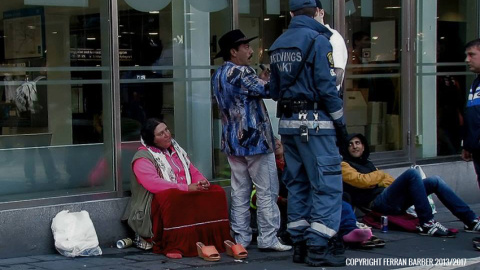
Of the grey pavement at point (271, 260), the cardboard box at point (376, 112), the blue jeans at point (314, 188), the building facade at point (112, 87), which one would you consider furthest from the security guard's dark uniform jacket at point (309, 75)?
the cardboard box at point (376, 112)

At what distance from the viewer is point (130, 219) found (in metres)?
7.60

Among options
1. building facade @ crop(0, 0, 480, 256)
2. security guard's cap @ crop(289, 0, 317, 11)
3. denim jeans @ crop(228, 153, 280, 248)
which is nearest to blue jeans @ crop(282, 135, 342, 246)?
denim jeans @ crop(228, 153, 280, 248)

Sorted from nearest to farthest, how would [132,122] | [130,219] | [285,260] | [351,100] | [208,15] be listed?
[285,260]
[130,219]
[132,122]
[208,15]
[351,100]

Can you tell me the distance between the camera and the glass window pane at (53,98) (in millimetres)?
7453

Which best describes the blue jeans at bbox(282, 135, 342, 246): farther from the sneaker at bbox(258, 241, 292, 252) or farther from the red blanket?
the red blanket

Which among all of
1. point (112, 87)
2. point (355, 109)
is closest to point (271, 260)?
point (112, 87)

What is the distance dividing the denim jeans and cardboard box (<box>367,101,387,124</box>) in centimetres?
291

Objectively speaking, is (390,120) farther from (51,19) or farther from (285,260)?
(51,19)

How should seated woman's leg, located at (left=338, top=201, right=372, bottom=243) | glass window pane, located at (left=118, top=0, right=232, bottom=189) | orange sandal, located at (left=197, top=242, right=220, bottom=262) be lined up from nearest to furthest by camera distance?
orange sandal, located at (left=197, top=242, right=220, bottom=262), seated woman's leg, located at (left=338, top=201, right=372, bottom=243), glass window pane, located at (left=118, top=0, right=232, bottom=189)

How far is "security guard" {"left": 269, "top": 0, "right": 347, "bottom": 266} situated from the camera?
6.52 metres

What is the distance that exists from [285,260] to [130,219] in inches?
58.4

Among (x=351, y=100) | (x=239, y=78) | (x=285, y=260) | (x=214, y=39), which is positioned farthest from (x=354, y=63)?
(x=285, y=260)

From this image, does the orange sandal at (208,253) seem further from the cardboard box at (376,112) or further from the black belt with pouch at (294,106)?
the cardboard box at (376,112)

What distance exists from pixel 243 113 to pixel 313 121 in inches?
39.1
